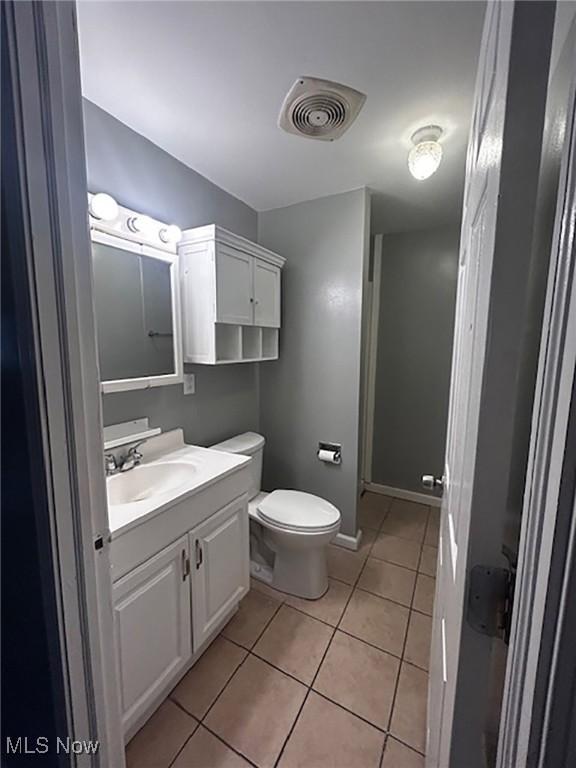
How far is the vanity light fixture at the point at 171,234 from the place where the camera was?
5.22 ft

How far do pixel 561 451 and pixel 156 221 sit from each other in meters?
1.76

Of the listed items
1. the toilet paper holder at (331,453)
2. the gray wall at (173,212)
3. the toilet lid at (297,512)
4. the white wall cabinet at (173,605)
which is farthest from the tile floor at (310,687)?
the gray wall at (173,212)

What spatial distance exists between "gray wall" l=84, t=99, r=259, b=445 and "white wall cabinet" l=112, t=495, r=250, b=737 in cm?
63

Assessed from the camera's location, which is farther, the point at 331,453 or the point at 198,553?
the point at 331,453

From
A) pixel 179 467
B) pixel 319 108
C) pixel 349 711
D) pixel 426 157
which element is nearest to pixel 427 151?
pixel 426 157

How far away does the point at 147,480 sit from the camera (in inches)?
58.0

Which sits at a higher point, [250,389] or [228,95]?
[228,95]

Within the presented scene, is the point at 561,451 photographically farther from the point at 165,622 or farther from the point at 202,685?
the point at 202,685

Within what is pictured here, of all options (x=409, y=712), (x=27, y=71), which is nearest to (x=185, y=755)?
(x=409, y=712)

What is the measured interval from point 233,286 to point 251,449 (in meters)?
0.97

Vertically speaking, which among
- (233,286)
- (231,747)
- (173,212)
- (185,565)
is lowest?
(231,747)

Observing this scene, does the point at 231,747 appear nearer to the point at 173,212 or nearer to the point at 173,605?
the point at 173,605

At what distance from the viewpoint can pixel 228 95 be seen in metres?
1.24

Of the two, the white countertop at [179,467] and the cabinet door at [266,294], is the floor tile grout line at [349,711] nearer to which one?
the white countertop at [179,467]
